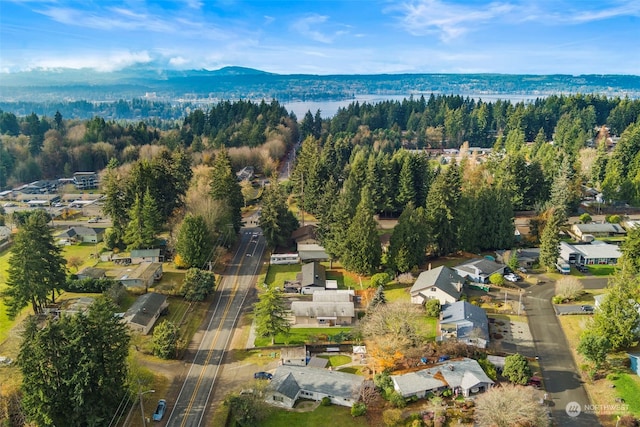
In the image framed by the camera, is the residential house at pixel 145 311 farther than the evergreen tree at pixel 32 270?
No

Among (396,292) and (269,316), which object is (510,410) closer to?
(269,316)

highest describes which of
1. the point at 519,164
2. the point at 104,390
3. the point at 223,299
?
the point at 519,164

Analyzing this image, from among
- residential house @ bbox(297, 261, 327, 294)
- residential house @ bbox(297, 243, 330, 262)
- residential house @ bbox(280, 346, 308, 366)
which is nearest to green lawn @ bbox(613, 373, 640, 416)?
residential house @ bbox(280, 346, 308, 366)

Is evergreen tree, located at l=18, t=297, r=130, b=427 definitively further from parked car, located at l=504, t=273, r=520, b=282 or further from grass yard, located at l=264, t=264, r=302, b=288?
parked car, located at l=504, t=273, r=520, b=282

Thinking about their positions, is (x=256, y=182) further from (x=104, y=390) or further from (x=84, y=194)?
(x=104, y=390)

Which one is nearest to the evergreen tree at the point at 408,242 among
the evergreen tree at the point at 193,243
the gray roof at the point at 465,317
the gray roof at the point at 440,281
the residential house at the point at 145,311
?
the gray roof at the point at 440,281

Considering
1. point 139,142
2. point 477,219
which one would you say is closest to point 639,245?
point 477,219

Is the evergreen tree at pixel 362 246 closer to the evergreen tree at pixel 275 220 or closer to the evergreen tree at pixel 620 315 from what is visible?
the evergreen tree at pixel 275 220
